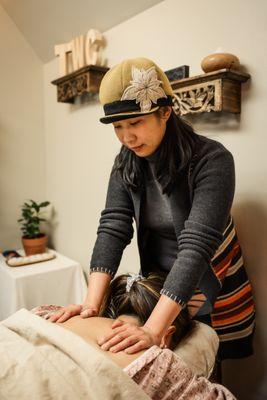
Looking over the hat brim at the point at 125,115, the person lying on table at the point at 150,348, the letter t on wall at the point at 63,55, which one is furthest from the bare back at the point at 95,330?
the letter t on wall at the point at 63,55

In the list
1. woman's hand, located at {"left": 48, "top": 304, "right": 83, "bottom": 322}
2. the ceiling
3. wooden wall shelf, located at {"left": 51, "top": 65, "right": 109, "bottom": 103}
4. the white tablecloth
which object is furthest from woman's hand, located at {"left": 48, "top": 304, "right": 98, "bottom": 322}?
the ceiling

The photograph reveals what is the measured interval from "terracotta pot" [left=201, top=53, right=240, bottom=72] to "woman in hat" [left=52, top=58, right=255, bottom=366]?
259 millimetres

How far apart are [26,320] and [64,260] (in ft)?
5.02

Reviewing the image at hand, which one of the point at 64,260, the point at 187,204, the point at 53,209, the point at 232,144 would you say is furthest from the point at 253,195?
the point at 53,209

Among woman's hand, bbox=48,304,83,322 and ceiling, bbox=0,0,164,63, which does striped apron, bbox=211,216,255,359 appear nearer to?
woman's hand, bbox=48,304,83,322

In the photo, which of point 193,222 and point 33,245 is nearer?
point 193,222

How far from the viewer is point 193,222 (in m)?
1.00

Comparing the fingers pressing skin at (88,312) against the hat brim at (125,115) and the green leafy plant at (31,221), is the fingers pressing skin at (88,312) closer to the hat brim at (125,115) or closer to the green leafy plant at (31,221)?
the hat brim at (125,115)

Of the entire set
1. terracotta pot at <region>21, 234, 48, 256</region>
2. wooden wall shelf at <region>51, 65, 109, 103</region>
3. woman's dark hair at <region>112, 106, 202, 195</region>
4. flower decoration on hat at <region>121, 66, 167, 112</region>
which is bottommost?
terracotta pot at <region>21, 234, 48, 256</region>

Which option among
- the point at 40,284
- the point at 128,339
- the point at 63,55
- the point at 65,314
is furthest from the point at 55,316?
the point at 63,55

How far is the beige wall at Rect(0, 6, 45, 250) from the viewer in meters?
2.48

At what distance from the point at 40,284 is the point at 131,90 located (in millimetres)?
1478

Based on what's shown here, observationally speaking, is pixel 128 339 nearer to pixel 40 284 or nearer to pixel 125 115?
pixel 125 115

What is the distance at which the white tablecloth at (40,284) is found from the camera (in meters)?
2.01
